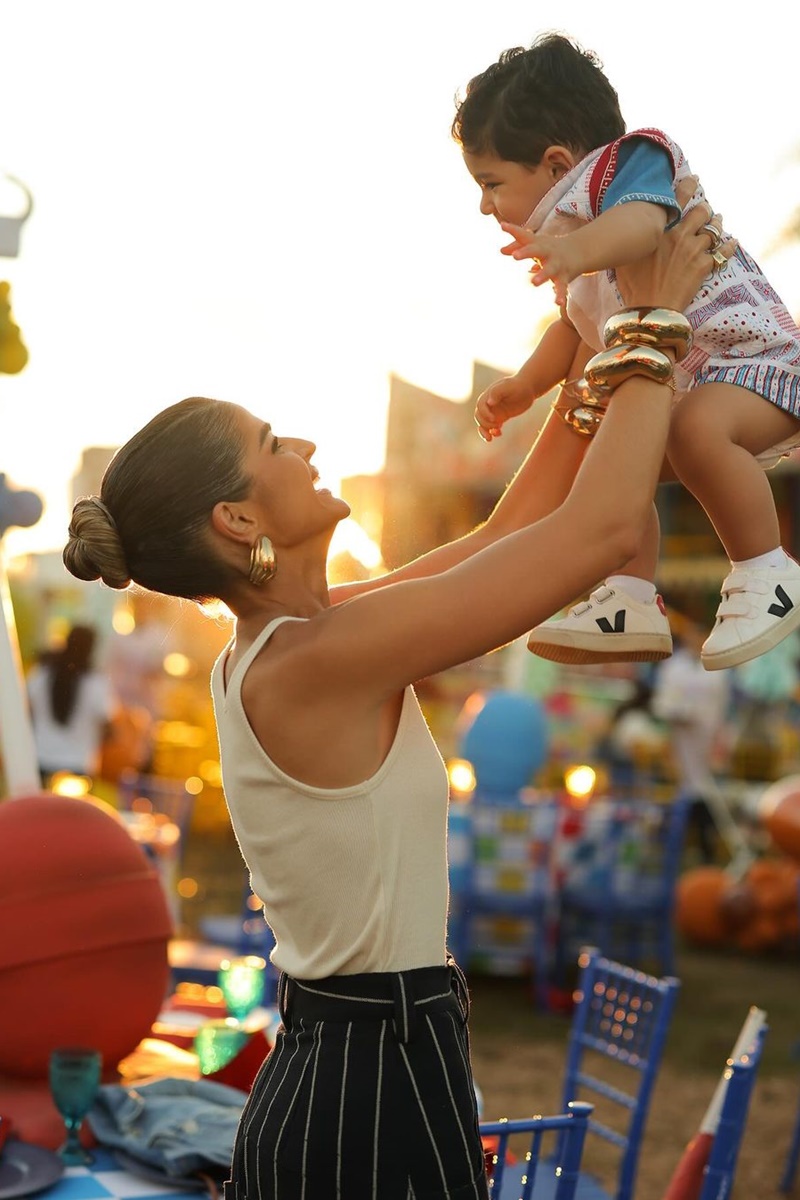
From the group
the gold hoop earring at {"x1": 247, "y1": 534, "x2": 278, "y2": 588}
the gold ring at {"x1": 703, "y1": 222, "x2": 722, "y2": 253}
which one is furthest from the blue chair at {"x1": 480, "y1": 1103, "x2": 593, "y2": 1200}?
the gold ring at {"x1": 703, "y1": 222, "x2": 722, "y2": 253}

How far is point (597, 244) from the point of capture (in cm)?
157

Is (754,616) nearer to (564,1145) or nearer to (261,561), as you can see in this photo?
(261,561)

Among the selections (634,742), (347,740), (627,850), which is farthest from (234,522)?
(634,742)

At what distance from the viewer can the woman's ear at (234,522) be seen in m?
1.74

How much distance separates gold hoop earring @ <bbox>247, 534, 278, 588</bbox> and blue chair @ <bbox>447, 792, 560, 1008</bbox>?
5.59 metres

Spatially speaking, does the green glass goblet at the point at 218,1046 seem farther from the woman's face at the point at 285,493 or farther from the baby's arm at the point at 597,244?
the baby's arm at the point at 597,244

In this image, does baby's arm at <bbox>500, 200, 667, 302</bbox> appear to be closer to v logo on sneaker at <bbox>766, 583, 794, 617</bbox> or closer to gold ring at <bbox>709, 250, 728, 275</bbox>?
gold ring at <bbox>709, 250, 728, 275</bbox>

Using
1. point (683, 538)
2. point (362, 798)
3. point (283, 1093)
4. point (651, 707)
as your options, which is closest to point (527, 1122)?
point (283, 1093)

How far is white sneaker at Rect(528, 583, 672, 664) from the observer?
182cm

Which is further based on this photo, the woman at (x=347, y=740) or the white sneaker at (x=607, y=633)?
the white sneaker at (x=607, y=633)

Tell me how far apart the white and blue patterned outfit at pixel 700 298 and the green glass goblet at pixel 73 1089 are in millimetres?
1541

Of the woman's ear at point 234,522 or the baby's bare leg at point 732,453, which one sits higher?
the baby's bare leg at point 732,453

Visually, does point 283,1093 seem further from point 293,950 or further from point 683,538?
point 683,538

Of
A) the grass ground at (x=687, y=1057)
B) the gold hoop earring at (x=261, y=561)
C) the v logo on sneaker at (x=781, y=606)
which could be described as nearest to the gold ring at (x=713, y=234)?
the v logo on sneaker at (x=781, y=606)
